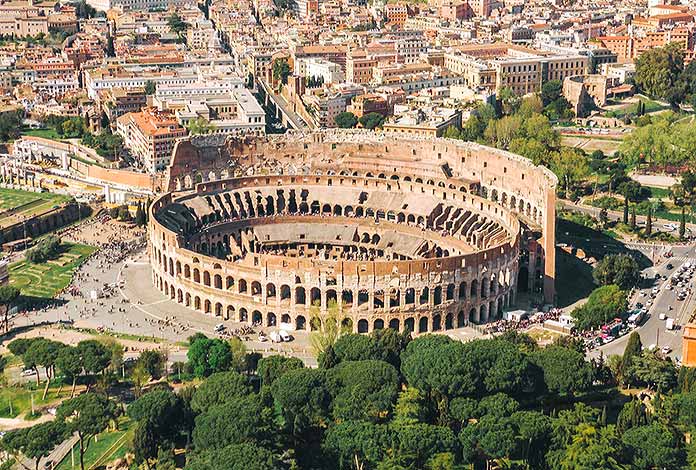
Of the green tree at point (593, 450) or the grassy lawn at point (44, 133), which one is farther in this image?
the grassy lawn at point (44, 133)

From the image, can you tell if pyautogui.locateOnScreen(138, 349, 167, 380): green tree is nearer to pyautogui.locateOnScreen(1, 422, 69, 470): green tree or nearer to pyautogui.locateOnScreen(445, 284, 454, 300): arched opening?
pyautogui.locateOnScreen(1, 422, 69, 470): green tree

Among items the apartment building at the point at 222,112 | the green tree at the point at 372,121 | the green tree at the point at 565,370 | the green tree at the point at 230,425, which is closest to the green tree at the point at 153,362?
the green tree at the point at 230,425

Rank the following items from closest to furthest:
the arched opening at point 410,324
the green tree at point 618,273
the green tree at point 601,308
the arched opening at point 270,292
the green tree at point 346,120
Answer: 1. the green tree at point 601,308
2. the arched opening at point 410,324
3. the arched opening at point 270,292
4. the green tree at point 618,273
5. the green tree at point 346,120

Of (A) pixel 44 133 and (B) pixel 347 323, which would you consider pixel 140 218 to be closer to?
(B) pixel 347 323

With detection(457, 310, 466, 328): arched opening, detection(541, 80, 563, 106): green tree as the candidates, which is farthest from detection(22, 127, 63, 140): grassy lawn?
detection(457, 310, 466, 328): arched opening

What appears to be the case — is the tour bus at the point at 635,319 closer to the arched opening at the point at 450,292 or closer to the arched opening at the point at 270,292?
the arched opening at the point at 450,292
